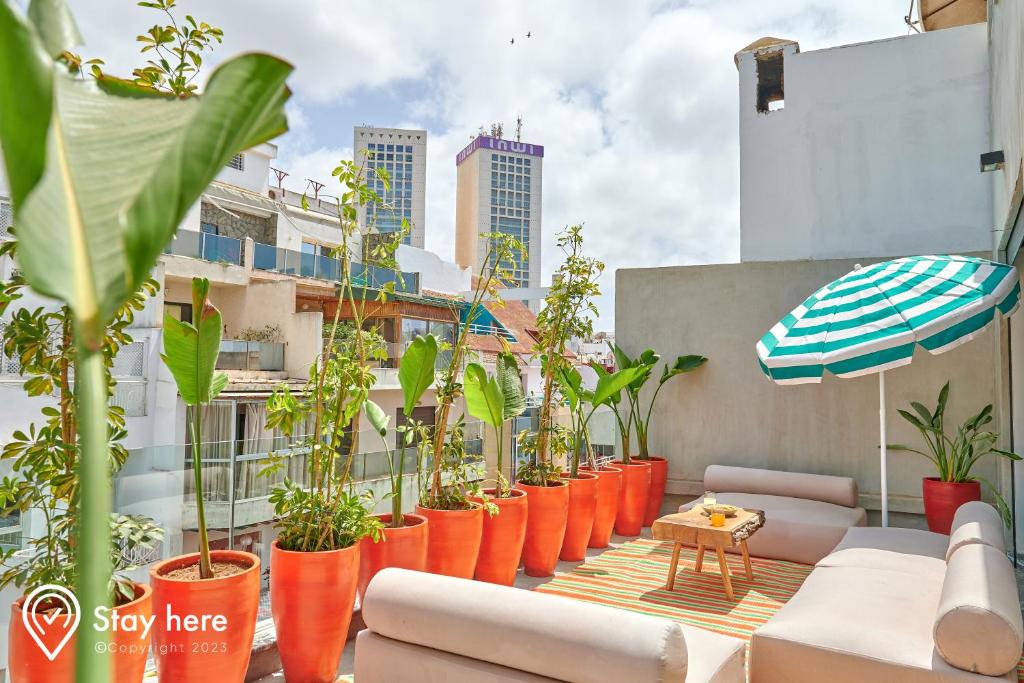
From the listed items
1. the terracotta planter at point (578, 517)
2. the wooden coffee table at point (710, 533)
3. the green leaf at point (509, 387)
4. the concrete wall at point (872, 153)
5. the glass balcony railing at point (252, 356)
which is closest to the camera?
the wooden coffee table at point (710, 533)

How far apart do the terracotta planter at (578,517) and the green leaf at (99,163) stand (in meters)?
4.46

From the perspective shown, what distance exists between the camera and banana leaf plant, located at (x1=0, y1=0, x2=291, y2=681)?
1.90 feet

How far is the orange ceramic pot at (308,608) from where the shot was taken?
285cm

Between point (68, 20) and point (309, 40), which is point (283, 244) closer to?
point (309, 40)

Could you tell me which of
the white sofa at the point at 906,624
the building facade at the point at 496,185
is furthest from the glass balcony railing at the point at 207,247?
the building facade at the point at 496,185

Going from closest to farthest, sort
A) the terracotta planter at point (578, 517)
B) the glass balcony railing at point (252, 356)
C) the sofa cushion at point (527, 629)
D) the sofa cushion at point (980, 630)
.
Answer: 1. the sofa cushion at point (527, 629)
2. the sofa cushion at point (980, 630)
3. the terracotta planter at point (578, 517)
4. the glass balcony railing at point (252, 356)

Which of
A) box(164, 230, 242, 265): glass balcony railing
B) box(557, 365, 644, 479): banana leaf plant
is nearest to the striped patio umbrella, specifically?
box(557, 365, 644, 479): banana leaf plant

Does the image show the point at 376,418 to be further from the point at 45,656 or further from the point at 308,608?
the point at 45,656

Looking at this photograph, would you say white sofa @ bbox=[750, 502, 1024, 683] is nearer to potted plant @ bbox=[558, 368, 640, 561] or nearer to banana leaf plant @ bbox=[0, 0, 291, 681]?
potted plant @ bbox=[558, 368, 640, 561]

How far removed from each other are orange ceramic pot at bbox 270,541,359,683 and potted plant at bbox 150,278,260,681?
0.18m

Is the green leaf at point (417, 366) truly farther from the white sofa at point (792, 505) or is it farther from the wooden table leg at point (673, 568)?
the white sofa at point (792, 505)

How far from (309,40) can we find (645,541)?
4477 mm

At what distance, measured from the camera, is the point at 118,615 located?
2.30 metres

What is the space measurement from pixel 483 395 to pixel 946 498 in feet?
11.3
